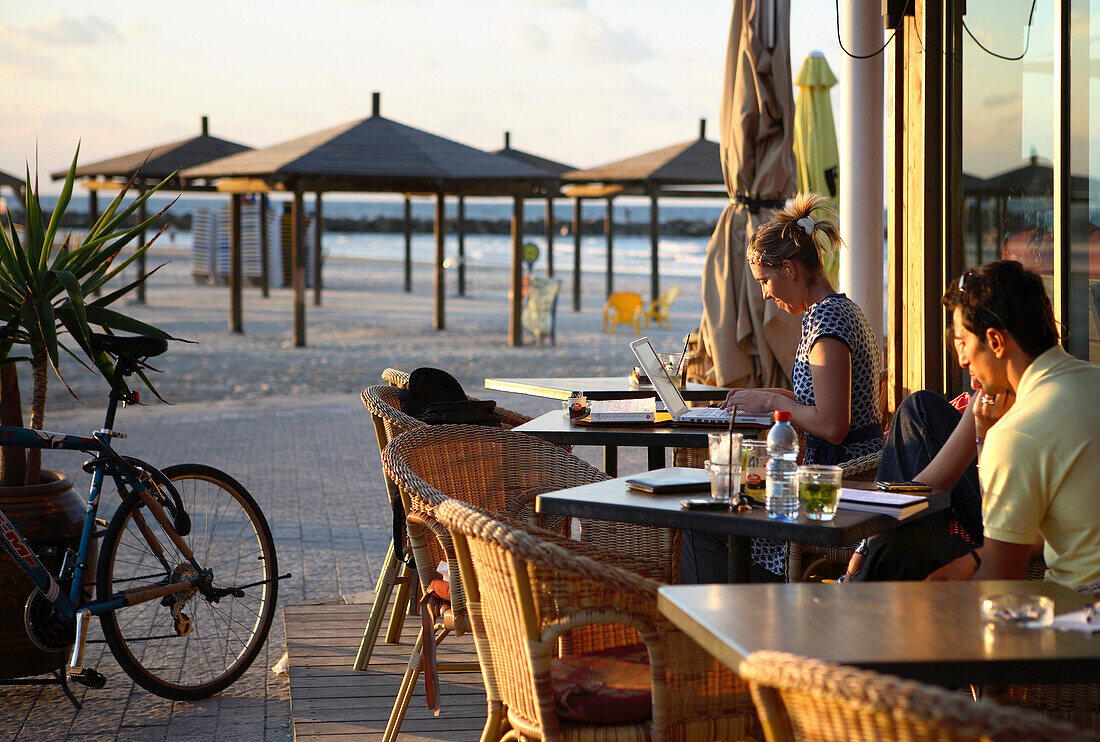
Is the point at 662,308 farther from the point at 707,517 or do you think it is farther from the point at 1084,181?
the point at 707,517

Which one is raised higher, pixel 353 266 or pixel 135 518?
pixel 353 266

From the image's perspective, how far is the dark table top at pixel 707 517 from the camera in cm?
240

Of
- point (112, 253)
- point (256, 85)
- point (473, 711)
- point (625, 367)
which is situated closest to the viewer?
point (473, 711)

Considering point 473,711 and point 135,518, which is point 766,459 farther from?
point 135,518

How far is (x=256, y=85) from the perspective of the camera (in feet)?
89.5

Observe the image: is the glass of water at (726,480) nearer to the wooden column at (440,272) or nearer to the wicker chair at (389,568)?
the wicker chair at (389,568)

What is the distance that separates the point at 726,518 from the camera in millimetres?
2512

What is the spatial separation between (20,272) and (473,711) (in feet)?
6.83

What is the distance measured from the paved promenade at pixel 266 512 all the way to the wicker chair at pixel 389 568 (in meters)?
0.34

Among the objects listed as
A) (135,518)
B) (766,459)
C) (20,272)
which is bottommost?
(135,518)

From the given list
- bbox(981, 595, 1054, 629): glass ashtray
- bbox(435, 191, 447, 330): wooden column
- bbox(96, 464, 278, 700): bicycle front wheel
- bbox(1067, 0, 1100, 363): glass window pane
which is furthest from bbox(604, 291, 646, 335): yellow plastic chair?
bbox(981, 595, 1054, 629): glass ashtray

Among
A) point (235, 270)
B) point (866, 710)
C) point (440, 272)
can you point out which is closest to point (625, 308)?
point (440, 272)

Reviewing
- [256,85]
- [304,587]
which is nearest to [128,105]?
[256,85]

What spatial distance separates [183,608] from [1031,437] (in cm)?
317
